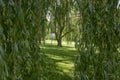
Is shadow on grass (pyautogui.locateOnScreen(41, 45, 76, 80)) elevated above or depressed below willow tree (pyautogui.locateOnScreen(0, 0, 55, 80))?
below

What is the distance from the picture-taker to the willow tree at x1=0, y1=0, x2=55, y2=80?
4.48ft

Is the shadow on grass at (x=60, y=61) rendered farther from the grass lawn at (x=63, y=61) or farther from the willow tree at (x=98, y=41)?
the willow tree at (x=98, y=41)

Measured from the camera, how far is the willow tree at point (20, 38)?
1.36 m

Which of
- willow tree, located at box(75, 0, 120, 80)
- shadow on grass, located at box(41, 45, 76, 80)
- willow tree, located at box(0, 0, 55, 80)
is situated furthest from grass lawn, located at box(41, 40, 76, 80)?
willow tree, located at box(0, 0, 55, 80)

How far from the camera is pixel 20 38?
157cm

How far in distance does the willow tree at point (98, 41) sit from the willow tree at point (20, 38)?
0.35 m

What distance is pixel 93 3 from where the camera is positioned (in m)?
2.32

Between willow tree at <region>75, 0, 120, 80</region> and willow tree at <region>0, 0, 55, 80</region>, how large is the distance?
1.16 ft

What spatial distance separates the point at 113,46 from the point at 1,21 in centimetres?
125

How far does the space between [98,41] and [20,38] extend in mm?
962

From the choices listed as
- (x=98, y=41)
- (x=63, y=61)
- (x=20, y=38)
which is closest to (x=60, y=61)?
(x=63, y=61)

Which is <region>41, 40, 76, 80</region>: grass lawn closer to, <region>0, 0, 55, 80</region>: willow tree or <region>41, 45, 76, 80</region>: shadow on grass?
<region>41, 45, 76, 80</region>: shadow on grass

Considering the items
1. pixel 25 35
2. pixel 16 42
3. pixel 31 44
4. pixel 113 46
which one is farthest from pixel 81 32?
pixel 16 42

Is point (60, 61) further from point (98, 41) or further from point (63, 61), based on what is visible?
point (98, 41)
